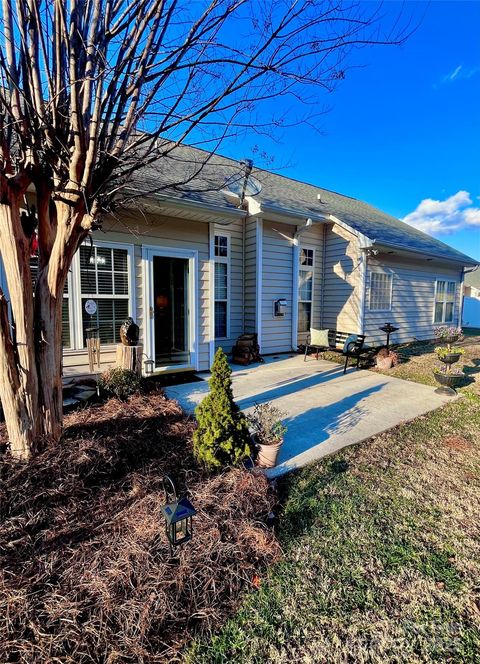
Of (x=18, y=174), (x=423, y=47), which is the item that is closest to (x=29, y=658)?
(x=18, y=174)

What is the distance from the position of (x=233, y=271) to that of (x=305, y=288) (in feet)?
8.01

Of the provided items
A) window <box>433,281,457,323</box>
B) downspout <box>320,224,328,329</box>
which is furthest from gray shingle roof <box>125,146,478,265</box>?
window <box>433,281,457,323</box>

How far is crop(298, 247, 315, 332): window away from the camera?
8.88 meters

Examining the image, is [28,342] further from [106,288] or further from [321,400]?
[321,400]

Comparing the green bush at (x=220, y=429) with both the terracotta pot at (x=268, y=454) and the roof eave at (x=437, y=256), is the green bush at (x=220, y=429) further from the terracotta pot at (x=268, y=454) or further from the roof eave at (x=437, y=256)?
the roof eave at (x=437, y=256)

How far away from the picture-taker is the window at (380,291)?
9484 mm

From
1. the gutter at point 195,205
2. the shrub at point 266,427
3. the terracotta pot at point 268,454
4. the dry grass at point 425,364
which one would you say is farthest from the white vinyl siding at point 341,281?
the terracotta pot at point 268,454

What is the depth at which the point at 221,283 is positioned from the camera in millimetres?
7570

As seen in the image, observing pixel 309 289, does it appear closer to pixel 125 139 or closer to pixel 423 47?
pixel 423 47

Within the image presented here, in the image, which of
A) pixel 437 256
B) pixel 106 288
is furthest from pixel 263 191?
pixel 437 256

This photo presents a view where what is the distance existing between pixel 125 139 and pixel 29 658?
3.31 metres

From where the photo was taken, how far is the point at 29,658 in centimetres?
143

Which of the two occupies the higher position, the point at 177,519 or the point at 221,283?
the point at 221,283

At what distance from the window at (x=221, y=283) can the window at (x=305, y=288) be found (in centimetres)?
230
